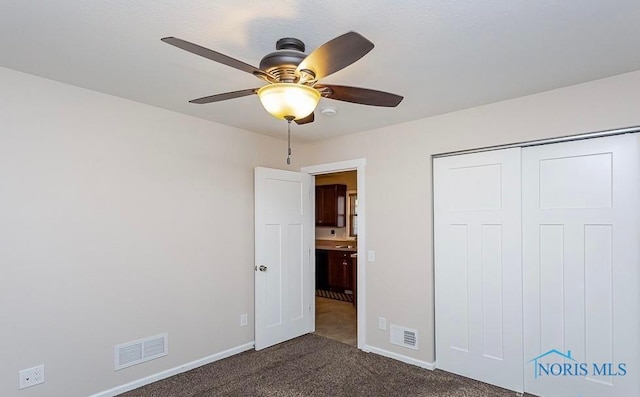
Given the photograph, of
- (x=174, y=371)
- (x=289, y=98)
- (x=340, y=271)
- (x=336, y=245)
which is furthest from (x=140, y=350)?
(x=336, y=245)

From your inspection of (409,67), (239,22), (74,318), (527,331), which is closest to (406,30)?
(409,67)

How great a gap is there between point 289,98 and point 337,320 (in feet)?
13.2

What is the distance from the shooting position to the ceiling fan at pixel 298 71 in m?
1.43

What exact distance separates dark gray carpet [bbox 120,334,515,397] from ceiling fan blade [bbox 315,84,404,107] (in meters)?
2.33

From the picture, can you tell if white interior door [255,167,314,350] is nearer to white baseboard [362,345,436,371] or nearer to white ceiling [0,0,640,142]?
white baseboard [362,345,436,371]

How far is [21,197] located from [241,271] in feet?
6.62

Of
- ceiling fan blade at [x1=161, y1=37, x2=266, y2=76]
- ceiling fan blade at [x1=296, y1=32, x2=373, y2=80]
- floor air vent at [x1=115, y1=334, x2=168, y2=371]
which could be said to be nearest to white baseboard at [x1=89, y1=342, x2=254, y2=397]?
floor air vent at [x1=115, y1=334, x2=168, y2=371]

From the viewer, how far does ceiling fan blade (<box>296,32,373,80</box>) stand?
1.34 m

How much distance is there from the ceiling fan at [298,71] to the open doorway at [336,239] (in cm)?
429

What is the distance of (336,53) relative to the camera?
1.44 meters

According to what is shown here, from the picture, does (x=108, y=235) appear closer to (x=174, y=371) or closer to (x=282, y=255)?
(x=174, y=371)

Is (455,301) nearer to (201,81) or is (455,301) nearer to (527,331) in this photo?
(527,331)

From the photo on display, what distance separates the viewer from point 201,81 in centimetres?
257

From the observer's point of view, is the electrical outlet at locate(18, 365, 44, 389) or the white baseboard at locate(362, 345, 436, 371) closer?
the electrical outlet at locate(18, 365, 44, 389)
